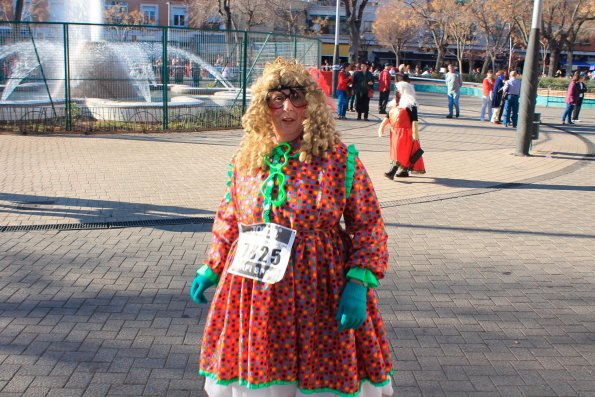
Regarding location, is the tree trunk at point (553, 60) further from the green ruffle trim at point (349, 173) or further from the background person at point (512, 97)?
the green ruffle trim at point (349, 173)

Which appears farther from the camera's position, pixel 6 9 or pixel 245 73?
pixel 6 9

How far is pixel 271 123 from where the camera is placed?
284 centimetres

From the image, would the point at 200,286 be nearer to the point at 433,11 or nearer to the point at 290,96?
the point at 290,96

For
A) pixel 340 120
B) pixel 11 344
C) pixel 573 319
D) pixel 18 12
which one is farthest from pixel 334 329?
pixel 18 12

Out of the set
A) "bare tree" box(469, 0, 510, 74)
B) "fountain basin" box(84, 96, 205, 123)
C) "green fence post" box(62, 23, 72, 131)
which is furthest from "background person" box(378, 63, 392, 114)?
"bare tree" box(469, 0, 510, 74)

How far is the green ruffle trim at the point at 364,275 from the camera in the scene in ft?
8.54

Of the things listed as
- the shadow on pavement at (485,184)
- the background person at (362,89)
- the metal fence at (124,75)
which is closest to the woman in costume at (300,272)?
the shadow on pavement at (485,184)

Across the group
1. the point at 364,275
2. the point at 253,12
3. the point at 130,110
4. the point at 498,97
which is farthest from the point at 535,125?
the point at 253,12

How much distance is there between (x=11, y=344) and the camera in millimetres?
4246

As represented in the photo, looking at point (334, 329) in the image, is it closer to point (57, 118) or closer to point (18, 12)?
point (57, 118)

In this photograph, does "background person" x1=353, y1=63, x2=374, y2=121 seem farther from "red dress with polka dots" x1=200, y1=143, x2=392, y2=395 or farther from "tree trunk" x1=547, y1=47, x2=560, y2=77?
"tree trunk" x1=547, y1=47, x2=560, y2=77

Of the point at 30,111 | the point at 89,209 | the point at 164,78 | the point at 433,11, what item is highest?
the point at 433,11

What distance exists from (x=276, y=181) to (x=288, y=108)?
1.01 ft

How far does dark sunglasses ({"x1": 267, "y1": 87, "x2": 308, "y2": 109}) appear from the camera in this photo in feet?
8.99
